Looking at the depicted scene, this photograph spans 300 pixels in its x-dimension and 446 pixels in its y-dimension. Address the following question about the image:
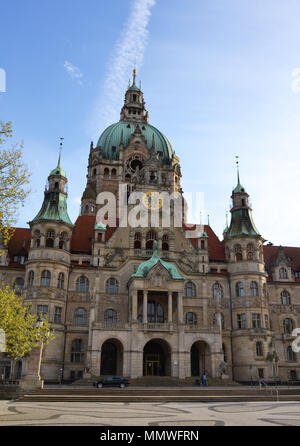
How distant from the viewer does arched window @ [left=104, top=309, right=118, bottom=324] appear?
48156 millimetres

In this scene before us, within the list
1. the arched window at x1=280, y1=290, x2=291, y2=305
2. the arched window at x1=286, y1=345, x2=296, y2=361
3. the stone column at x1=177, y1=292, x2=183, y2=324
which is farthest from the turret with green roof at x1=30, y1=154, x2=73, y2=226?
the arched window at x1=286, y1=345, x2=296, y2=361

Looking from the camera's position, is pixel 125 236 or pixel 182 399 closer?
pixel 182 399

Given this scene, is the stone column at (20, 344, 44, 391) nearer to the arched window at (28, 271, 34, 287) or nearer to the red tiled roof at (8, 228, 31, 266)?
the arched window at (28, 271, 34, 287)

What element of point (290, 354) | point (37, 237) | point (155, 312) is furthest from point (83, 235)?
point (290, 354)

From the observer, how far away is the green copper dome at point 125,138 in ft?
238

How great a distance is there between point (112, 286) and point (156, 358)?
9.90 meters

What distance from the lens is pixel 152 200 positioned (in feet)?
181

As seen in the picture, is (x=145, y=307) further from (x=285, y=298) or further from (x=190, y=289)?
(x=285, y=298)

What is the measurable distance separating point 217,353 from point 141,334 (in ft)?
28.6

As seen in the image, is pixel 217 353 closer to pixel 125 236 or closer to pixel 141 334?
pixel 141 334

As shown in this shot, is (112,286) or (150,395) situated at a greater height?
(112,286)

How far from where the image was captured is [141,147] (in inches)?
2817
